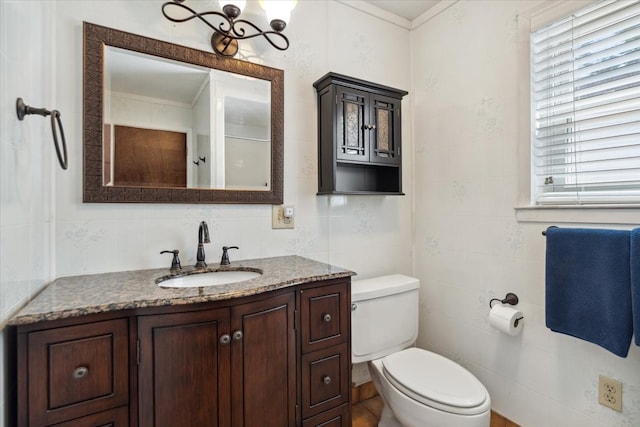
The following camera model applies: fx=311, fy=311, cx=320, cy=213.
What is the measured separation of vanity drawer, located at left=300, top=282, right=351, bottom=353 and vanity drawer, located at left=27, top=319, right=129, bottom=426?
1.97 ft

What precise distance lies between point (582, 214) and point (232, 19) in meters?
1.71

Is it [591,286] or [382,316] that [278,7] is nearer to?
[382,316]

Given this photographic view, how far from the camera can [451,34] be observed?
6.17ft

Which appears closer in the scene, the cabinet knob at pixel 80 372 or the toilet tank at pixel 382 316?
the cabinet knob at pixel 80 372

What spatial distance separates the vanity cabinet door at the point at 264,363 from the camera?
1043mm

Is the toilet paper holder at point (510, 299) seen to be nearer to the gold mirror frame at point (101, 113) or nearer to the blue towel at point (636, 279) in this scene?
the blue towel at point (636, 279)

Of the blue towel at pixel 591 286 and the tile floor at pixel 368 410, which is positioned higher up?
A: the blue towel at pixel 591 286

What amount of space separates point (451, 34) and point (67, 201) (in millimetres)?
2170

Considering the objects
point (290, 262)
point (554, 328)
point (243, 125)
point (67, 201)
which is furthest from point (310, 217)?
point (554, 328)

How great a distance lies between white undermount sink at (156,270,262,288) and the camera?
1272 mm

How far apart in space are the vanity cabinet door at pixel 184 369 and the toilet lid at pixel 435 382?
2.55 ft

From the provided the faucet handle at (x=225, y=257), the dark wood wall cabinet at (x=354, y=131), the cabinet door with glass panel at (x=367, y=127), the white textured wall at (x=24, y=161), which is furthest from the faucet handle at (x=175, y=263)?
the cabinet door with glass panel at (x=367, y=127)

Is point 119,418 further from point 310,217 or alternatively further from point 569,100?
point 569,100

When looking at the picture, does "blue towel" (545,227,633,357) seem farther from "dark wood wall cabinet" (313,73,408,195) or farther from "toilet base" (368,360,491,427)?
"dark wood wall cabinet" (313,73,408,195)
